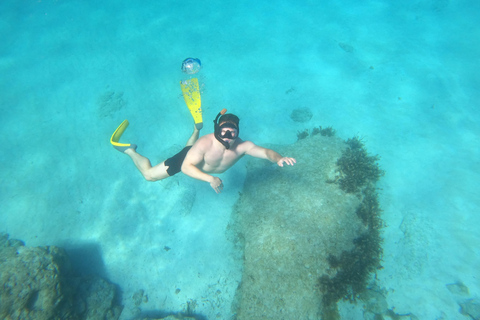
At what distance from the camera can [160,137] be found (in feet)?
29.8

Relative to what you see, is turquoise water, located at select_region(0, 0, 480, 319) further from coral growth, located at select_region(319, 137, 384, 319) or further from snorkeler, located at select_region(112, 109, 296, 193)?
snorkeler, located at select_region(112, 109, 296, 193)

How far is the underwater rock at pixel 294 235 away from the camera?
15.5ft

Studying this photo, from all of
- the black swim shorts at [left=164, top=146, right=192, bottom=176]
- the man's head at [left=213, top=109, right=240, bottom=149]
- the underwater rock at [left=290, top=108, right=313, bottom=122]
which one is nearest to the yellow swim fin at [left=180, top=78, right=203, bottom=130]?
the black swim shorts at [left=164, top=146, right=192, bottom=176]

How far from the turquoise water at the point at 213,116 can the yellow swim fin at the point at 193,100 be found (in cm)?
86

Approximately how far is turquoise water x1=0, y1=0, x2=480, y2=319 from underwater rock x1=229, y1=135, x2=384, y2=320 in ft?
2.99

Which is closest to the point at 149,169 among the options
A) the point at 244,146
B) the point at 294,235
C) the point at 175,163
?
the point at 175,163

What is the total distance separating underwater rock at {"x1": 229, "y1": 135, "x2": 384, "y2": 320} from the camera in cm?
471

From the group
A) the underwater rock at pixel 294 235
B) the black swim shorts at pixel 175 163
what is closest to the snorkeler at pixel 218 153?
the black swim shorts at pixel 175 163

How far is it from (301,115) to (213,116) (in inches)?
158

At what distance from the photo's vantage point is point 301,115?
9.28m

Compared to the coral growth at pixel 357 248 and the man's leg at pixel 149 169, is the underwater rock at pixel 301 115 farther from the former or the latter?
the man's leg at pixel 149 169

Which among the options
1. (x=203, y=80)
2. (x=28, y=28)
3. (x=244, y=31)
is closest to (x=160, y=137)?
(x=203, y=80)

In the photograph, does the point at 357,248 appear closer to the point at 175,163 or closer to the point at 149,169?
the point at 175,163

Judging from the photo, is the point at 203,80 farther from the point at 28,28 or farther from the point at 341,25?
the point at 28,28
